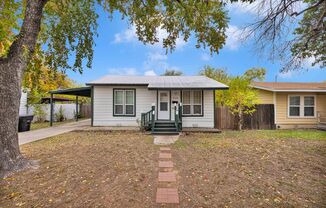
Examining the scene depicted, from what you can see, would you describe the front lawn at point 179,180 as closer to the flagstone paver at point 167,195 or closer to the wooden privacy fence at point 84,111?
the flagstone paver at point 167,195

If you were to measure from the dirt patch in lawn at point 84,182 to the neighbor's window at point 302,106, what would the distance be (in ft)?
40.3

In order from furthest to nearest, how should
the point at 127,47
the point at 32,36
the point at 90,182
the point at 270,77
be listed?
the point at 270,77, the point at 127,47, the point at 32,36, the point at 90,182

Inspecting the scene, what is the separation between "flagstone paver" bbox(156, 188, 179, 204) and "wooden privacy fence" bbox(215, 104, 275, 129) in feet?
32.3

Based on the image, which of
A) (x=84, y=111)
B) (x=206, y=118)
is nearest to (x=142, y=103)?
(x=206, y=118)

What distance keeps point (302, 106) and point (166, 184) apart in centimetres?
1381

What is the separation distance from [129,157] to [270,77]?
92.6 feet

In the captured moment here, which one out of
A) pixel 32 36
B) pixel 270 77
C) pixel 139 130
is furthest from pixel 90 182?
pixel 270 77

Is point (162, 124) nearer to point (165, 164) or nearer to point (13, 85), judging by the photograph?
point (165, 164)

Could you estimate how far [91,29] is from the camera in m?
5.87

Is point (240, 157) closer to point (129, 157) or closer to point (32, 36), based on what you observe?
point (129, 157)

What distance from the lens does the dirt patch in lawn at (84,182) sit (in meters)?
2.77

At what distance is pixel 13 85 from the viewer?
156 inches

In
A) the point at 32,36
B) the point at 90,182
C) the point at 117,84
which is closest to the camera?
the point at 90,182

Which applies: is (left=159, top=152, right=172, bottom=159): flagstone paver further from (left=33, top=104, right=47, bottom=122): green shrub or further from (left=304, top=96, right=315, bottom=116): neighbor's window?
(left=33, top=104, right=47, bottom=122): green shrub
